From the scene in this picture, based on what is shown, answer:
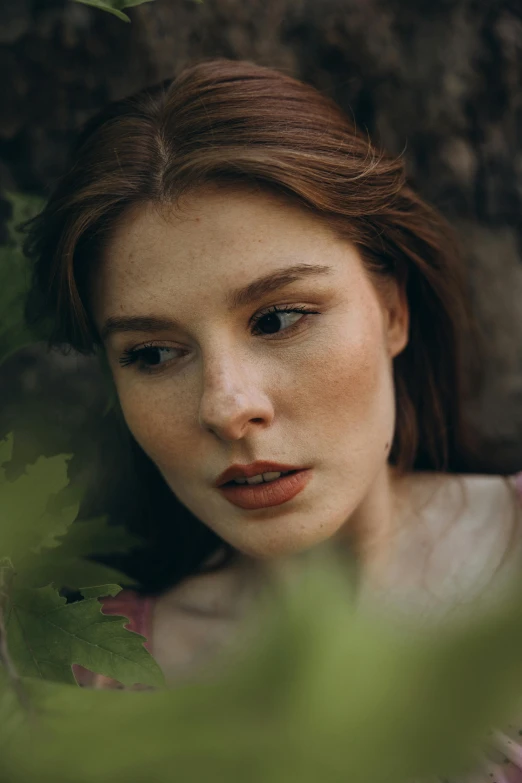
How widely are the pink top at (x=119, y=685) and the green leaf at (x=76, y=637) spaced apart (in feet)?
0.73

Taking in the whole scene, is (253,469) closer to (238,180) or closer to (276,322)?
(276,322)

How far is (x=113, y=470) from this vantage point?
1.79 meters

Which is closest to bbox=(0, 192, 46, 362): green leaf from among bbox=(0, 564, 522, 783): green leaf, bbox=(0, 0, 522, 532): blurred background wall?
bbox=(0, 0, 522, 532): blurred background wall

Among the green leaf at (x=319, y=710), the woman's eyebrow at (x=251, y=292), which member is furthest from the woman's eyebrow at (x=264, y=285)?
the green leaf at (x=319, y=710)

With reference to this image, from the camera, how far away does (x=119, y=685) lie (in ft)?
5.31

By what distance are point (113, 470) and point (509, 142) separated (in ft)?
3.78

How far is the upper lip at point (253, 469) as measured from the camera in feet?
4.33

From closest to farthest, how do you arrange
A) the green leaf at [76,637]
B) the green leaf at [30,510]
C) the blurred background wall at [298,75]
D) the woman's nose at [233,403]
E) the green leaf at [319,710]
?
the green leaf at [319,710] → the green leaf at [30,510] → the green leaf at [76,637] → the woman's nose at [233,403] → the blurred background wall at [298,75]

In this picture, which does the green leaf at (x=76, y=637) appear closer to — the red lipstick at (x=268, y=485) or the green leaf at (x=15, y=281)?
the red lipstick at (x=268, y=485)

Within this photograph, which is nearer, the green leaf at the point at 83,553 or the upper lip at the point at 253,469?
the upper lip at the point at 253,469

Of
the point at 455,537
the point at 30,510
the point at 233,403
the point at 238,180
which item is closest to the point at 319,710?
the point at 30,510

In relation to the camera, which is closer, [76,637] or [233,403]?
[76,637]

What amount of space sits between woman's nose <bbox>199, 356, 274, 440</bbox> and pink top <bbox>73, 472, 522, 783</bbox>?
32 cm

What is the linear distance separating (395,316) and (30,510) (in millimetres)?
1092
